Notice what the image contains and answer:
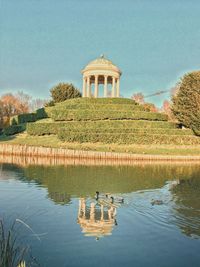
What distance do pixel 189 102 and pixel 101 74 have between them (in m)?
18.7

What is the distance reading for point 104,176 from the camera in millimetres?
23281

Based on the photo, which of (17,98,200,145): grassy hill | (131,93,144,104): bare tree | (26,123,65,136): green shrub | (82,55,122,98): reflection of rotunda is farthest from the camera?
(131,93,144,104): bare tree

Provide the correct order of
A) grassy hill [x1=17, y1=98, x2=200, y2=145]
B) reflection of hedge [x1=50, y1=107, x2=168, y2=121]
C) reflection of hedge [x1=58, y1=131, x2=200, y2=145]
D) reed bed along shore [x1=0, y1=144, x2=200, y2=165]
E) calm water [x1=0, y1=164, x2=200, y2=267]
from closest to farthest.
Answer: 1. calm water [x1=0, y1=164, x2=200, y2=267]
2. reed bed along shore [x1=0, y1=144, x2=200, y2=165]
3. reflection of hedge [x1=58, y1=131, x2=200, y2=145]
4. grassy hill [x1=17, y1=98, x2=200, y2=145]
5. reflection of hedge [x1=50, y1=107, x2=168, y2=121]

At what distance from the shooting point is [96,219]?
462 inches

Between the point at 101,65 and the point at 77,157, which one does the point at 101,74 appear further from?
the point at 77,157

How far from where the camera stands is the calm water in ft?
27.9

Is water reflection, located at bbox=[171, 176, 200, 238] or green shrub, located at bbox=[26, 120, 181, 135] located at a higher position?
green shrub, located at bbox=[26, 120, 181, 135]

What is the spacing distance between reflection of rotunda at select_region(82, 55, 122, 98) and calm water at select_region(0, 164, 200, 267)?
145 ft

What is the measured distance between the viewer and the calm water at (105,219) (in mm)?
8500

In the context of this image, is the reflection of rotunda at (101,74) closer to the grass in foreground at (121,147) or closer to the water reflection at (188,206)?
the grass in foreground at (121,147)

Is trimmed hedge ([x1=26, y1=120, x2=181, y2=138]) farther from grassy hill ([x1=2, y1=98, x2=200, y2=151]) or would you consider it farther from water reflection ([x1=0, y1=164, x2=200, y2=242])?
water reflection ([x1=0, y1=164, x2=200, y2=242])

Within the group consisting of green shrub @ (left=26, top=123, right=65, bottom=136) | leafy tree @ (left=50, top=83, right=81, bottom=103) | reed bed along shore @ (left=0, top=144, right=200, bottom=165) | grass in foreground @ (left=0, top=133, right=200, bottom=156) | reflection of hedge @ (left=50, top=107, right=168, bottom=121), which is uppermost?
leafy tree @ (left=50, top=83, right=81, bottom=103)

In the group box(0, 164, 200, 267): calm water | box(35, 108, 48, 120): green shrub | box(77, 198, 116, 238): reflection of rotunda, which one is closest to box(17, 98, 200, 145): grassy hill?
box(35, 108, 48, 120): green shrub

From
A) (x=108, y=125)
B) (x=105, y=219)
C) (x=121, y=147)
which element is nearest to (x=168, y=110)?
(x=108, y=125)
